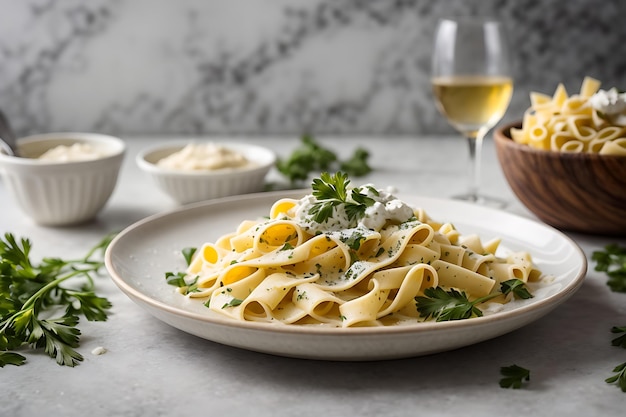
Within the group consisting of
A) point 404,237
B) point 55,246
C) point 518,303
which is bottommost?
point 55,246

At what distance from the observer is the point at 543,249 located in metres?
2.06

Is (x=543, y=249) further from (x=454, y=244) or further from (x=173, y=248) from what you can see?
(x=173, y=248)

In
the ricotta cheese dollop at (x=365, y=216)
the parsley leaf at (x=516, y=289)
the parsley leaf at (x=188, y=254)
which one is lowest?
the parsley leaf at (x=188, y=254)

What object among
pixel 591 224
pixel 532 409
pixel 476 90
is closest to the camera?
pixel 532 409

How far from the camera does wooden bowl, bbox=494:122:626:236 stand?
7.26 ft

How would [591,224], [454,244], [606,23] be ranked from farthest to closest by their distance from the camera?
[606,23] → [591,224] → [454,244]

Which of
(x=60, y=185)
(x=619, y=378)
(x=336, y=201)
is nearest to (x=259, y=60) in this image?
(x=60, y=185)

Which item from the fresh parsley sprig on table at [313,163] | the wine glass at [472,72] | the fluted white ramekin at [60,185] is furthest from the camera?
the fresh parsley sprig on table at [313,163]

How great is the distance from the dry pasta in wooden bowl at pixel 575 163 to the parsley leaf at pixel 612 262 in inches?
4.5

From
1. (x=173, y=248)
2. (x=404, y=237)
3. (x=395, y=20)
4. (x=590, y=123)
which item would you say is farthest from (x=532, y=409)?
(x=395, y=20)

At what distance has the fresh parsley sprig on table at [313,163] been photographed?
3078 mm

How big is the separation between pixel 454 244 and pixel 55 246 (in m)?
1.19

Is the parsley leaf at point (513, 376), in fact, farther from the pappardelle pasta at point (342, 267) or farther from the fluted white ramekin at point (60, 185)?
the fluted white ramekin at point (60, 185)

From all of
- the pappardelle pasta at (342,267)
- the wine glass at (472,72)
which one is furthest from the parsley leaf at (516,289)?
the wine glass at (472,72)
